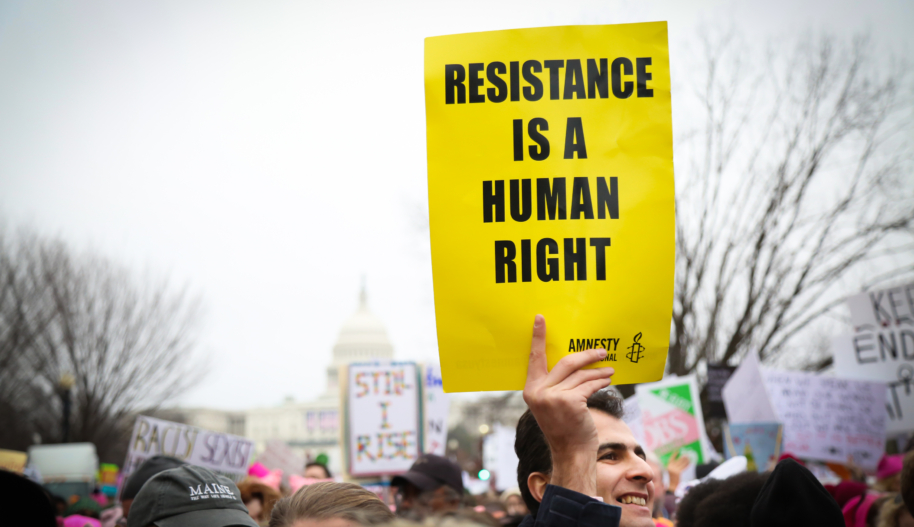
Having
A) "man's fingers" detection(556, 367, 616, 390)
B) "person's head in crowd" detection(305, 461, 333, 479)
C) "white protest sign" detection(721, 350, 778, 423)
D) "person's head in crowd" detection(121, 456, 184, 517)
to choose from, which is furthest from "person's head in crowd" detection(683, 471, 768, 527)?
"white protest sign" detection(721, 350, 778, 423)

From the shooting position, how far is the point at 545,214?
2.26m

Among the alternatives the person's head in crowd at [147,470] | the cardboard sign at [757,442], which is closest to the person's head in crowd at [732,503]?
the person's head in crowd at [147,470]

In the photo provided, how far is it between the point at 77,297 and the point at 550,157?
2722 centimetres

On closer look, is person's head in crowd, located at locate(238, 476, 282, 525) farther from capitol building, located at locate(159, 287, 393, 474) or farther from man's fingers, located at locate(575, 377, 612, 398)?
capitol building, located at locate(159, 287, 393, 474)

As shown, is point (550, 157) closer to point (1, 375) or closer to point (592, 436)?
point (592, 436)

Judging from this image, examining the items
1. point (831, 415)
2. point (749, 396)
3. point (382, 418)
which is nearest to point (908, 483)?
point (749, 396)

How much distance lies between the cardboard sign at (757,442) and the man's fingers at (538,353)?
6081 millimetres

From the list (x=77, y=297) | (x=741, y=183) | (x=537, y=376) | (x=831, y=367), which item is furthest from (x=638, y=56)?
(x=77, y=297)

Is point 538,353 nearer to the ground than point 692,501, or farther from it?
farther from it

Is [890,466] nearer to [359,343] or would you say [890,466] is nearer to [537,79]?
[537,79]

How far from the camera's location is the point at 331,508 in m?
2.36

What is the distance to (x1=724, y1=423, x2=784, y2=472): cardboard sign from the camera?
24.2ft

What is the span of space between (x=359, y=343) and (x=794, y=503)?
100665 mm

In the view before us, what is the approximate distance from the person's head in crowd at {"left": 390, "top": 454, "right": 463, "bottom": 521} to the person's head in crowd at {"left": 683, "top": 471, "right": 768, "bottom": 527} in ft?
8.02
